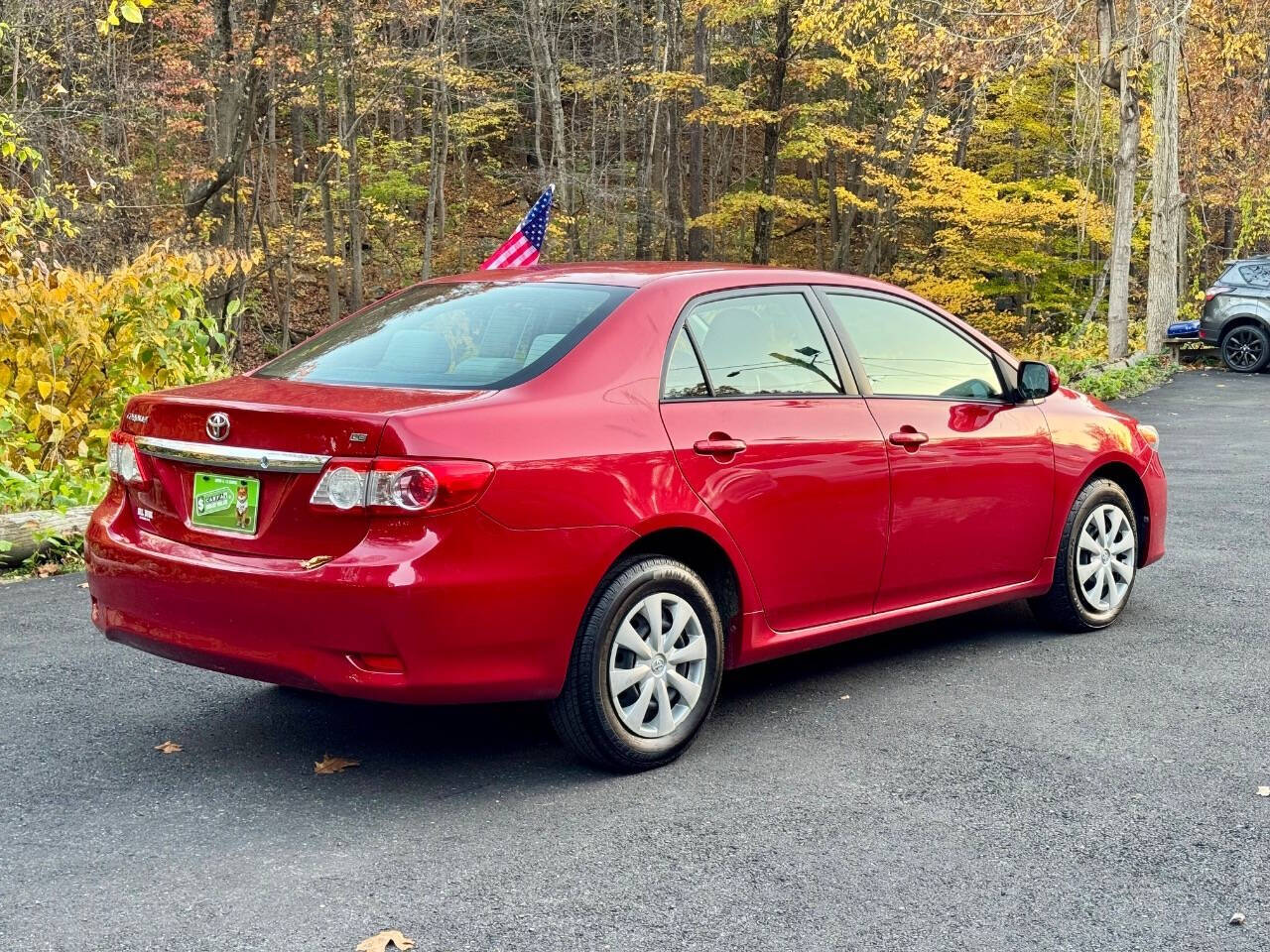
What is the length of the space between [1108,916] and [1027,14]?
19.7m

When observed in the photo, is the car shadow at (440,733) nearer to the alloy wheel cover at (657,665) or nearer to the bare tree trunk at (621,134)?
the alloy wheel cover at (657,665)

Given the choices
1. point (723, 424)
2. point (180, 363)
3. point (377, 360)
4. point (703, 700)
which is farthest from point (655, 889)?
point (180, 363)

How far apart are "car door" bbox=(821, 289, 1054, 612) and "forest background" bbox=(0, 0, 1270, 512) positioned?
616 centimetres

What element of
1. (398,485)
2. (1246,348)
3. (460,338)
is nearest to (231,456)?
(398,485)

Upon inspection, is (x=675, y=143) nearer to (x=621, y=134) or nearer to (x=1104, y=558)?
(x=621, y=134)

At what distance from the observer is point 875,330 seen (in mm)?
5598

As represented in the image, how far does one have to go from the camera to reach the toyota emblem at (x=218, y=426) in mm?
4254

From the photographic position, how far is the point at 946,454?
5582 mm

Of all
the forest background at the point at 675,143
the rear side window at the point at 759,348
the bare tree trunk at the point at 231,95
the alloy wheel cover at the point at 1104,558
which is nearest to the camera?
the rear side window at the point at 759,348

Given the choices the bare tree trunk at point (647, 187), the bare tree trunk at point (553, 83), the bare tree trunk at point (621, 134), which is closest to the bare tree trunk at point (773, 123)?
the bare tree trunk at point (647, 187)

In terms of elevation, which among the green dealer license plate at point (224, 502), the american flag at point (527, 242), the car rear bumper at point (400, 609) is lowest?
the car rear bumper at point (400, 609)

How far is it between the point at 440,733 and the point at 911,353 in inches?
94.6

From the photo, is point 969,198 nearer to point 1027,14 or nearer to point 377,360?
point 1027,14

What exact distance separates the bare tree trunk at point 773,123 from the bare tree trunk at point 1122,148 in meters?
7.41
